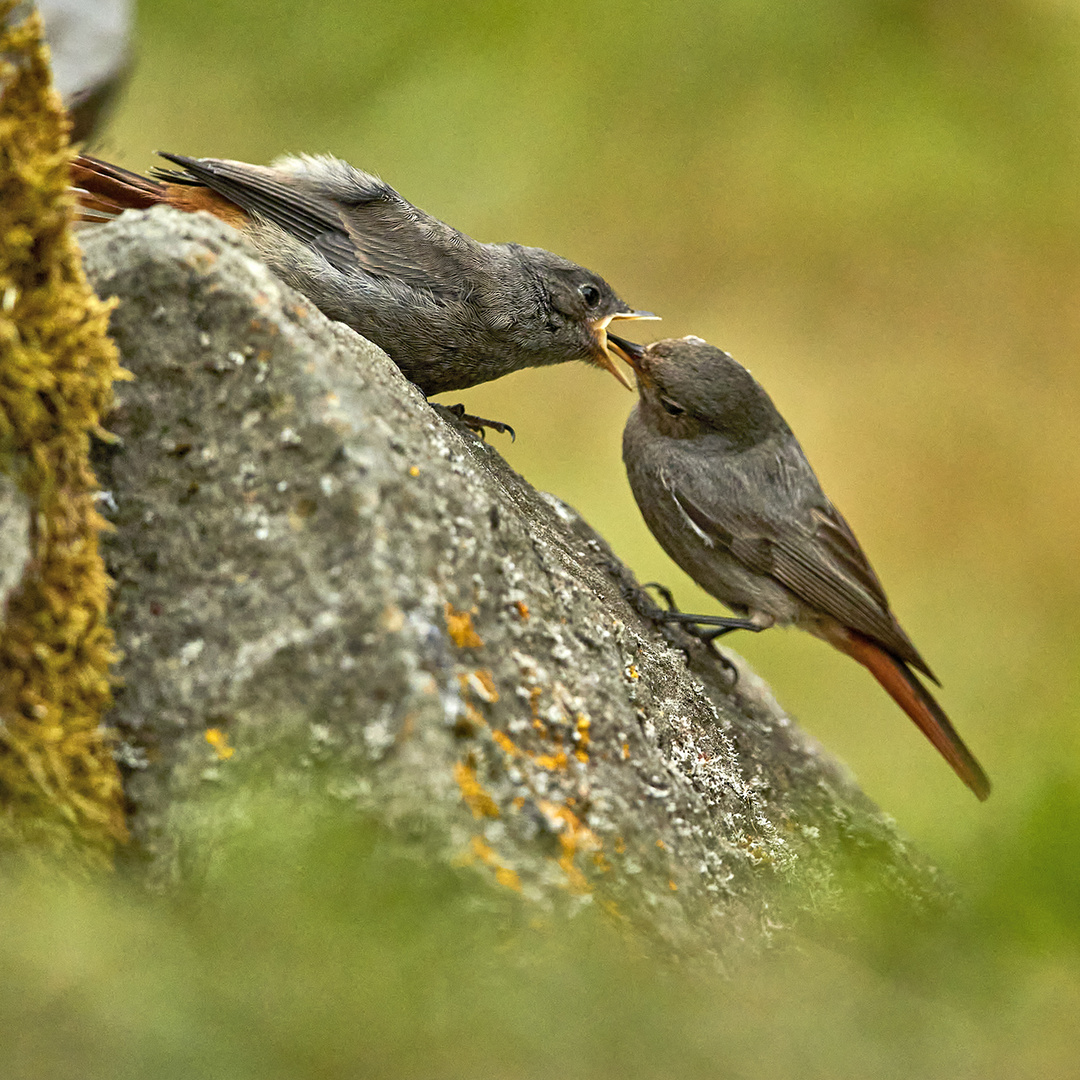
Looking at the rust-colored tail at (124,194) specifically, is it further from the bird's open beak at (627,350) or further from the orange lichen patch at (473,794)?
the orange lichen patch at (473,794)

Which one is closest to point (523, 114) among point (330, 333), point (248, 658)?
point (330, 333)

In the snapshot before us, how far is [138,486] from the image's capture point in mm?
2520

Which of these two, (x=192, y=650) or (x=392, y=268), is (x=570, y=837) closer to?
(x=192, y=650)

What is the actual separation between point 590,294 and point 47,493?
291 centimetres

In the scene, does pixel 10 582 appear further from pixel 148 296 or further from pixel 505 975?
pixel 505 975

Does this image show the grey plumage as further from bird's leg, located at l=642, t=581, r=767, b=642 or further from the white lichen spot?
the white lichen spot

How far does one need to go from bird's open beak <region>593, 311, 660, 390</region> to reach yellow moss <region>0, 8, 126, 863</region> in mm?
2776

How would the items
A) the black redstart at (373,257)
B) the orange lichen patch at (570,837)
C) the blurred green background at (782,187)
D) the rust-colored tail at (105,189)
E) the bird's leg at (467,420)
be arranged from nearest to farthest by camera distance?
the orange lichen patch at (570,837)
the rust-colored tail at (105,189)
the black redstart at (373,257)
the bird's leg at (467,420)
the blurred green background at (782,187)

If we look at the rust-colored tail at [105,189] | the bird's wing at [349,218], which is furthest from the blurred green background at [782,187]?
the rust-colored tail at [105,189]

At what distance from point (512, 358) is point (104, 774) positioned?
8.51ft

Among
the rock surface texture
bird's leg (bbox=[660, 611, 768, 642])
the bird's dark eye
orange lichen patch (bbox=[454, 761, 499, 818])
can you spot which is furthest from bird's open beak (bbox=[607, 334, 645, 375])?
orange lichen patch (bbox=[454, 761, 499, 818])

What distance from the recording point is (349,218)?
4.05 m

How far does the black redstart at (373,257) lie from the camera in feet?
12.5

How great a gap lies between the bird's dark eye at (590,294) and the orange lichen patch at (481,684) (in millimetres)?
2594
